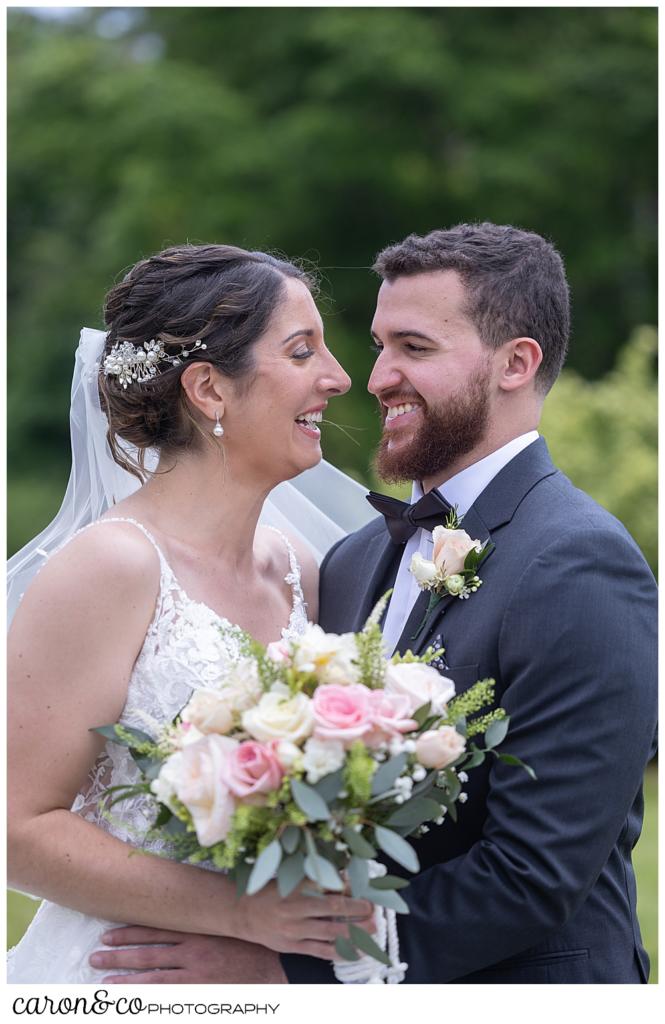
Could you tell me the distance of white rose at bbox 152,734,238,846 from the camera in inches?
100

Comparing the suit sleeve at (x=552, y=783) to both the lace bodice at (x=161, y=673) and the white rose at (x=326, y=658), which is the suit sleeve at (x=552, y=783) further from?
the lace bodice at (x=161, y=673)

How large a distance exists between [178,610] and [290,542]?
103 cm

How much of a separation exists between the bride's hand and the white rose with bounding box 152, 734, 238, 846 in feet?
1.12

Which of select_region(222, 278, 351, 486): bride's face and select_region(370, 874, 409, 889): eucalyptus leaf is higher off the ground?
select_region(222, 278, 351, 486): bride's face

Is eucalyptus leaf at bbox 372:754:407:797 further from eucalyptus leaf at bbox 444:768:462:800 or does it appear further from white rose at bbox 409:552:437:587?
white rose at bbox 409:552:437:587

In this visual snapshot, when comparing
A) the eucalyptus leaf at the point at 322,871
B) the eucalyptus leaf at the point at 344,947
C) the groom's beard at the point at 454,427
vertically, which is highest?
the groom's beard at the point at 454,427

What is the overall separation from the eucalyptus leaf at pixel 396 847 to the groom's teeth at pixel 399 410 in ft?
5.42

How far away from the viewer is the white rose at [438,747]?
8.57ft

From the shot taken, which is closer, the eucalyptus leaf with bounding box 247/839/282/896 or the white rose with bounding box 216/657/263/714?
the eucalyptus leaf with bounding box 247/839/282/896

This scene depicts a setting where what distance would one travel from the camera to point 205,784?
8.41ft

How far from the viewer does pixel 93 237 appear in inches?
770

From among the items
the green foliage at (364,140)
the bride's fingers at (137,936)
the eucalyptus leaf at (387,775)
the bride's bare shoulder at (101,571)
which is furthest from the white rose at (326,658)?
the green foliage at (364,140)

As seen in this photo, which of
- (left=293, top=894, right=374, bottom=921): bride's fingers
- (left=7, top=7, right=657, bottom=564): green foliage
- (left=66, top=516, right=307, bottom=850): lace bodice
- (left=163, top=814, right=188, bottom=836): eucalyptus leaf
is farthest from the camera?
(left=7, top=7, right=657, bottom=564): green foliage

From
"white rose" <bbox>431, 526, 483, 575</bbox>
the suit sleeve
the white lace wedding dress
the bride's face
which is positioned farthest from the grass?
the bride's face
